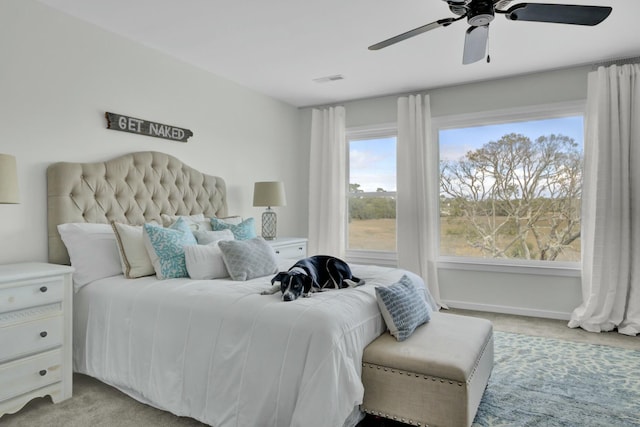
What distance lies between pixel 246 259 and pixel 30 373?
1336 mm

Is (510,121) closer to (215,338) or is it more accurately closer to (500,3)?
(500,3)

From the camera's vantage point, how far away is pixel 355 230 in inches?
211

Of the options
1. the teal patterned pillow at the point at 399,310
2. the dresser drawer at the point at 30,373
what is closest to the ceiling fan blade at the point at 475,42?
the teal patterned pillow at the point at 399,310

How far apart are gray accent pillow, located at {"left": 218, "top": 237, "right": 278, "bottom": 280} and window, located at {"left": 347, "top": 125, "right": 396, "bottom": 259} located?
8.14 feet

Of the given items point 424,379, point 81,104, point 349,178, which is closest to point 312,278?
point 424,379

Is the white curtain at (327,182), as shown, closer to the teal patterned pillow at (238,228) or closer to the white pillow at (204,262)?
the teal patterned pillow at (238,228)

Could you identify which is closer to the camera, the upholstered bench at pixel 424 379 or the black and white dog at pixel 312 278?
the upholstered bench at pixel 424 379

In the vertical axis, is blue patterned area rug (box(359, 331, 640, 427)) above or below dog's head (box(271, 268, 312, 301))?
below

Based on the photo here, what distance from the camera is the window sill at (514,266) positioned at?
4.09 metres

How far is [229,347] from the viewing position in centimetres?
200

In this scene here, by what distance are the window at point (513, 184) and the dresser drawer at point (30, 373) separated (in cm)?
385

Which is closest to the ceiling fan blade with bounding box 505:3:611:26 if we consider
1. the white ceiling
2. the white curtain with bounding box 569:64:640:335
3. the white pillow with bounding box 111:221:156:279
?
the white ceiling

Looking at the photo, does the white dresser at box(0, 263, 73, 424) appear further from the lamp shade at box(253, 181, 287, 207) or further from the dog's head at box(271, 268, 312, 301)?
the lamp shade at box(253, 181, 287, 207)

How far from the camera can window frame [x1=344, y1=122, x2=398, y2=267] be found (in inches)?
198
